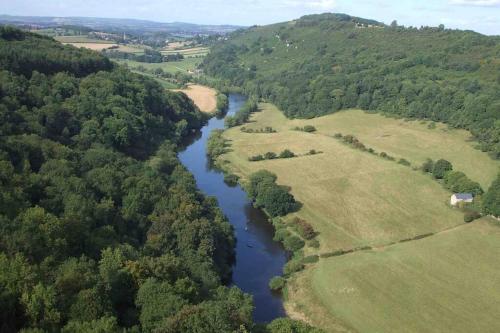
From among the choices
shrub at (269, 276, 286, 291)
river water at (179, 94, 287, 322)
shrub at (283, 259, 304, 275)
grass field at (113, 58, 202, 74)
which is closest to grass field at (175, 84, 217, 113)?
grass field at (113, 58, 202, 74)

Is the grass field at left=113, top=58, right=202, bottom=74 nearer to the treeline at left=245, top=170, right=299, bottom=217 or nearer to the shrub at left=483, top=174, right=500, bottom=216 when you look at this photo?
the treeline at left=245, top=170, right=299, bottom=217

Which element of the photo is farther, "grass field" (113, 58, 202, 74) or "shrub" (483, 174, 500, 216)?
"grass field" (113, 58, 202, 74)

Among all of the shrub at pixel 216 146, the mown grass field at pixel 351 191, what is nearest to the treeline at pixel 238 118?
the shrub at pixel 216 146

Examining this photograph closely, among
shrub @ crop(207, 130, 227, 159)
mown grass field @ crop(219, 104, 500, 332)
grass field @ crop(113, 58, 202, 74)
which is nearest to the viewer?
mown grass field @ crop(219, 104, 500, 332)

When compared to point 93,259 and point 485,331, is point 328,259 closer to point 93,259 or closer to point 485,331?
point 485,331

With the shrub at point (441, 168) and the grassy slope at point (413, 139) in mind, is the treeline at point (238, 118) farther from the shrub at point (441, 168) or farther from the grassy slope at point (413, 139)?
the shrub at point (441, 168)

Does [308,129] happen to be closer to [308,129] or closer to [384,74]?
[308,129]
